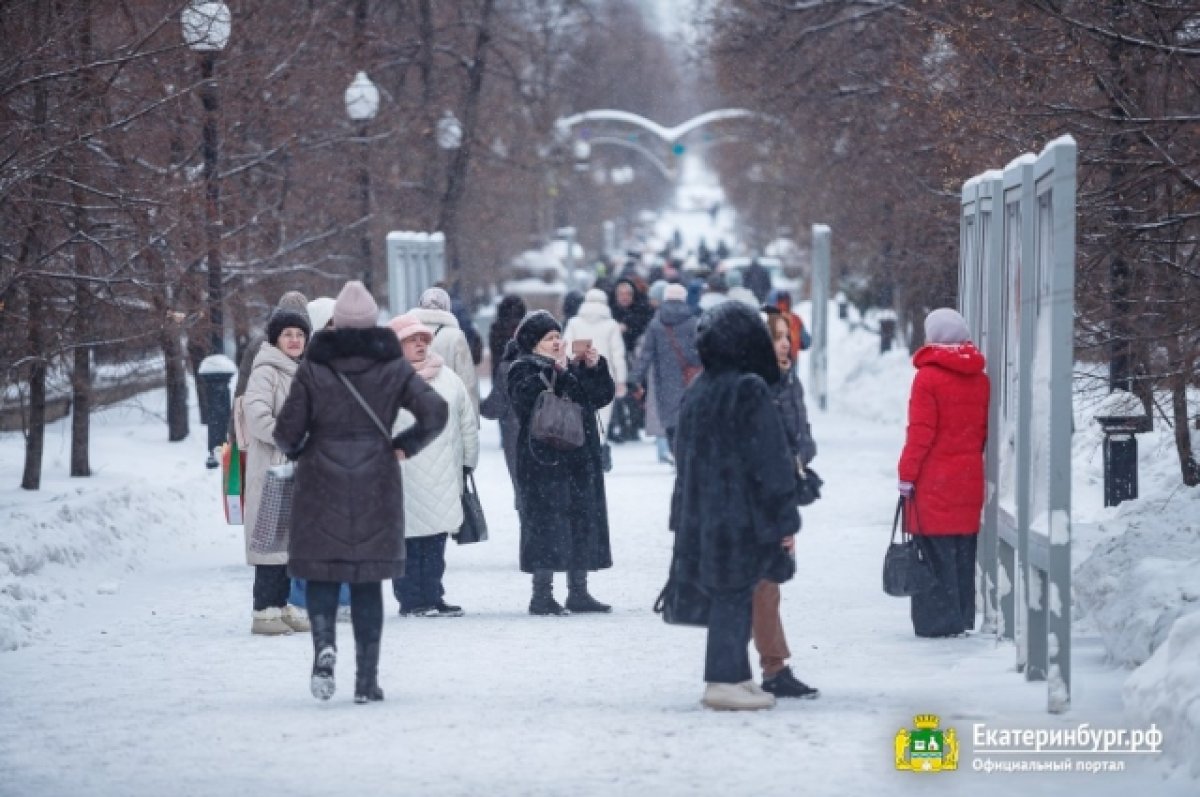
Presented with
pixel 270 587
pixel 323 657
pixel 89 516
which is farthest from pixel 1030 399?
pixel 89 516

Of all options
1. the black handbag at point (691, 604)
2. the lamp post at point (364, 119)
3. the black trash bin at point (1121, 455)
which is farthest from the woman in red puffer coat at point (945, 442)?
the lamp post at point (364, 119)

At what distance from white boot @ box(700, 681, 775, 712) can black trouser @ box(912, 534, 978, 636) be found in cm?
228

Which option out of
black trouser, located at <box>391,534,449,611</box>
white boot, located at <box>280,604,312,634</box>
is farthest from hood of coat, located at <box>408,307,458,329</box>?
white boot, located at <box>280,604,312,634</box>

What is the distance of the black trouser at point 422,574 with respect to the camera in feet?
39.2

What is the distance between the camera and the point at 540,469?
11883 mm

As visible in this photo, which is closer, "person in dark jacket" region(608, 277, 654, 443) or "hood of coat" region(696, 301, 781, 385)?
"hood of coat" region(696, 301, 781, 385)

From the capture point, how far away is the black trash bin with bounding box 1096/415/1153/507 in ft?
47.9

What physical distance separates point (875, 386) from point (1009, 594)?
22.9 meters

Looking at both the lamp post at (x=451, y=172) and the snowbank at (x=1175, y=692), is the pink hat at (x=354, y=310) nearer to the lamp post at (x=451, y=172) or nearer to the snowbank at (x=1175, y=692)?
the snowbank at (x=1175, y=692)

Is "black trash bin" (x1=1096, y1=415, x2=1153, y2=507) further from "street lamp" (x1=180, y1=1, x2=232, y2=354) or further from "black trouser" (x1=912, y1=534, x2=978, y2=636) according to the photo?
"street lamp" (x1=180, y1=1, x2=232, y2=354)

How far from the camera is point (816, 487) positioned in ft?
29.5

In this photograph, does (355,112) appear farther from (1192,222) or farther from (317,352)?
(317,352)

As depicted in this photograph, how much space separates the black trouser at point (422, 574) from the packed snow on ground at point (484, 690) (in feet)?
1.16

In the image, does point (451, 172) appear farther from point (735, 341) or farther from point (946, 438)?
point (735, 341)
